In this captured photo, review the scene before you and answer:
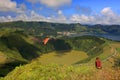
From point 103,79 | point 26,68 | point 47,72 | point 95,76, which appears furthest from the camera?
point 26,68

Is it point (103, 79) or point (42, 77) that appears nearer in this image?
point (103, 79)

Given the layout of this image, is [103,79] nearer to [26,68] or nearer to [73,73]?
[73,73]

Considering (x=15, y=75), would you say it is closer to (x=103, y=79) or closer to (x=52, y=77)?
(x=52, y=77)

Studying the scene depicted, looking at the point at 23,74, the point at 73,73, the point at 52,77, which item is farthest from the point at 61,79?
the point at 23,74

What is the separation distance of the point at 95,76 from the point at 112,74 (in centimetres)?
127

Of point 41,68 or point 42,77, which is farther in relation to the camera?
point 41,68

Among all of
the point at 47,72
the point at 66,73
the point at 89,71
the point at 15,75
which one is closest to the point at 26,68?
the point at 15,75

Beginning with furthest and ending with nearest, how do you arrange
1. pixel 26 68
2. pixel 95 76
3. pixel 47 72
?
1. pixel 26 68
2. pixel 47 72
3. pixel 95 76

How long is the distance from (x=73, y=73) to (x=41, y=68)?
2457 mm

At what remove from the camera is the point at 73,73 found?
17016 millimetres

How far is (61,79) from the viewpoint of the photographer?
15.5 m

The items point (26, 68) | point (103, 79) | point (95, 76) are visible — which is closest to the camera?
point (103, 79)

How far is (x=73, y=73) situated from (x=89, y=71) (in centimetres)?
124

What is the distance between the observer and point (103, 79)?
45.3ft
